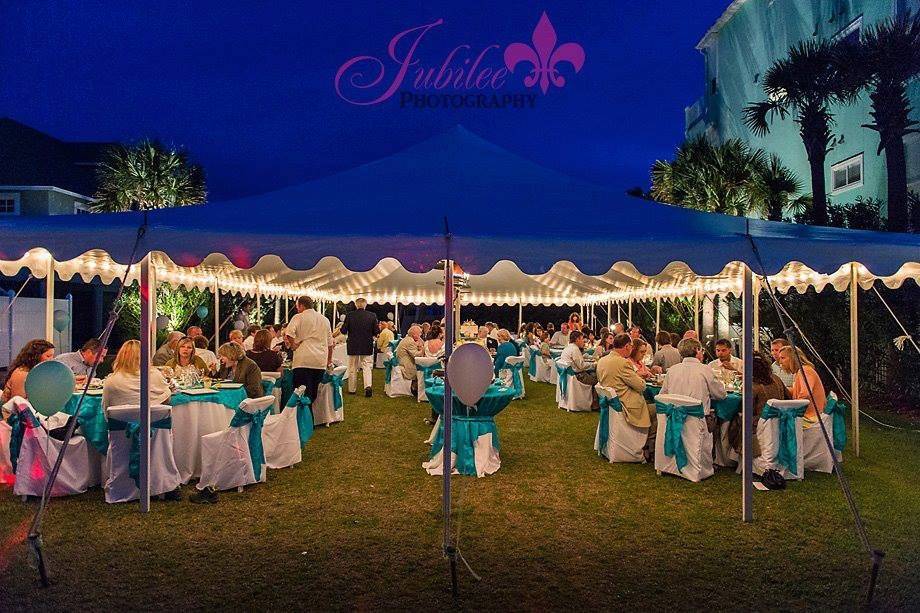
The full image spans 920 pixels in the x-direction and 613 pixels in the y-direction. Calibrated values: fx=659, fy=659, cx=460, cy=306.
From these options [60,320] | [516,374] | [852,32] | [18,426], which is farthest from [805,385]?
[60,320]

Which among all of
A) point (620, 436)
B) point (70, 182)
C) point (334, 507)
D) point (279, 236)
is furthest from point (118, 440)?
point (70, 182)

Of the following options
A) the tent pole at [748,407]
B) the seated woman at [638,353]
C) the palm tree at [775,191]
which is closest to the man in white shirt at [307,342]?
the seated woman at [638,353]

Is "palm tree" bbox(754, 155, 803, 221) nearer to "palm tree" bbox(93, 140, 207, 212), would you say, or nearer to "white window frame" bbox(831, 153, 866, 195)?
"white window frame" bbox(831, 153, 866, 195)

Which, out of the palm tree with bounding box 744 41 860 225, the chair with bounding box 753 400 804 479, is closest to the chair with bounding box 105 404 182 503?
the chair with bounding box 753 400 804 479

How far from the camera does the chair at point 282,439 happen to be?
668 centimetres

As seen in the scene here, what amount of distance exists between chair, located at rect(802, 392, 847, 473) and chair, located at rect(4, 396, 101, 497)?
686cm

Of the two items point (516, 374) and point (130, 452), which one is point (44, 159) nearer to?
point (516, 374)

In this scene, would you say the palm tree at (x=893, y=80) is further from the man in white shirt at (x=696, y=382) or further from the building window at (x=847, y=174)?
the man in white shirt at (x=696, y=382)

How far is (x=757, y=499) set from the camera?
5879mm

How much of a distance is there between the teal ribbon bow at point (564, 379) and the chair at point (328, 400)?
3.77m

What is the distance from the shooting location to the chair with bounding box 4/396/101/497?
5516 mm

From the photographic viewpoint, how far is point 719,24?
21984mm

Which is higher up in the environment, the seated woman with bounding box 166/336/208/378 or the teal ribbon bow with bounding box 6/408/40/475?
the seated woman with bounding box 166/336/208/378

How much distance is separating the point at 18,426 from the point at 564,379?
8017 mm
